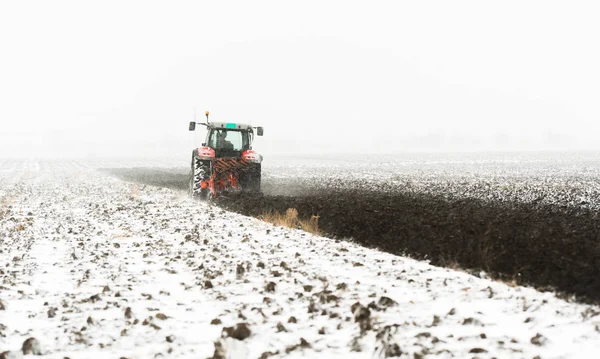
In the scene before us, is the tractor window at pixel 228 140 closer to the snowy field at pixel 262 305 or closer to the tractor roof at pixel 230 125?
the tractor roof at pixel 230 125

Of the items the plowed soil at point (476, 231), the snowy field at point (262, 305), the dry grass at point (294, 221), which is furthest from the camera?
the dry grass at point (294, 221)

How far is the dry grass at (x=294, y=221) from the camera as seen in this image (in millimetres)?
12680

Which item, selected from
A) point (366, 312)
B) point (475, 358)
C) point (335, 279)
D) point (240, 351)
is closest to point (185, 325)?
point (240, 351)

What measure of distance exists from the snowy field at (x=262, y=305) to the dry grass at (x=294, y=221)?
1.56m

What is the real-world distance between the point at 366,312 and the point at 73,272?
17.0 ft

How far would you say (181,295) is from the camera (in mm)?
6957

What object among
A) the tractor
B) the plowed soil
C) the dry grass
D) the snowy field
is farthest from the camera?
the tractor

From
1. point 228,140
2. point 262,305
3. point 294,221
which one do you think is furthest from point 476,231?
point 228,140

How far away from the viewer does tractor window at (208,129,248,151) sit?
20.4 m

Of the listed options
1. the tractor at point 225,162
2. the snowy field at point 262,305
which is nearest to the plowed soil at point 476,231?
the snowy field at point 262,305

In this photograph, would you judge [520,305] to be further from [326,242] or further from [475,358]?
[326,242]

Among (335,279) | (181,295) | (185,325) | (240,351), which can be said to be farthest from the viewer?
(335,279)

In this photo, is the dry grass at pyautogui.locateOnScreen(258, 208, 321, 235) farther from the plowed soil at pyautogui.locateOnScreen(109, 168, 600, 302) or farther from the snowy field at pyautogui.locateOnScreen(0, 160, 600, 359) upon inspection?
the snowy field at pyautogui.locateOnScreen(0, 160, 600, 359)

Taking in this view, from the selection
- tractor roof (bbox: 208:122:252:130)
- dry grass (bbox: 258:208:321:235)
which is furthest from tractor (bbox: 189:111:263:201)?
dry grass (bbox: 258:208:321:235)
